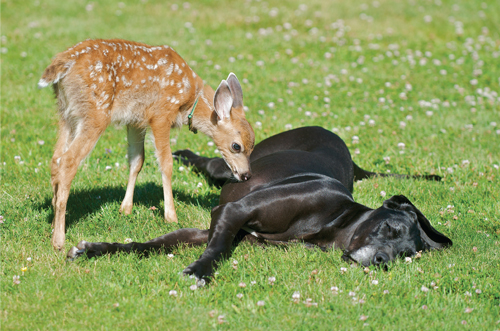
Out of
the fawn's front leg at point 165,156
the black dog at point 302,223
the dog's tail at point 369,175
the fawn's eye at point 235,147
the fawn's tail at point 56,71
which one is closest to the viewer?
the black dog at point 302,223

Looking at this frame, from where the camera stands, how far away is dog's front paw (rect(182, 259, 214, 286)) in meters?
3.83

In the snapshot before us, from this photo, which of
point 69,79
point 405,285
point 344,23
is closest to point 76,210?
point 69,79

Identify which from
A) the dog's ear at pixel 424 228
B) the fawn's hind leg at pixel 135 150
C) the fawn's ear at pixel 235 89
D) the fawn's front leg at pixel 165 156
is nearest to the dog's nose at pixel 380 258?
the dog's ear at pixel 424 228

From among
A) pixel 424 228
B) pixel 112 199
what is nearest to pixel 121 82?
pixel 112 199

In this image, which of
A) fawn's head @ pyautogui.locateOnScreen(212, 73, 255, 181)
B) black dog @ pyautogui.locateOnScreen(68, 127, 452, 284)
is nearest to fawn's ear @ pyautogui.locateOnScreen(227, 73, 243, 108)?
fawn's head @ pyautogui.locateOnScreen(212, 73, 255, 181)

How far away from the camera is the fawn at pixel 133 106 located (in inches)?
175

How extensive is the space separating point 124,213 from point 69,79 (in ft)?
4.58

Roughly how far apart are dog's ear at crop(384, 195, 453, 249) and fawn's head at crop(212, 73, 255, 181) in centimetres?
148

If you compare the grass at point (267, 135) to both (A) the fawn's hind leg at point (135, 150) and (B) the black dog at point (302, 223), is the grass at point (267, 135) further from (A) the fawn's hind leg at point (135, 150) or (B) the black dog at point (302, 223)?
(A) the fawn's hind leg at point (135, 150)

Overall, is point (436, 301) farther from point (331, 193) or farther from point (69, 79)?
point (69, 79)

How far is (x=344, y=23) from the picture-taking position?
44.6 feet

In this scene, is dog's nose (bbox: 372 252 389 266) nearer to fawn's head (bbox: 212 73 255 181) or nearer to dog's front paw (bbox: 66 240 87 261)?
fawn's head (bbox: 212 73 255 181)

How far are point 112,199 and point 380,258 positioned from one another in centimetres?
282

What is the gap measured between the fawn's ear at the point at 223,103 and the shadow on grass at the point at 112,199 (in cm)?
97
